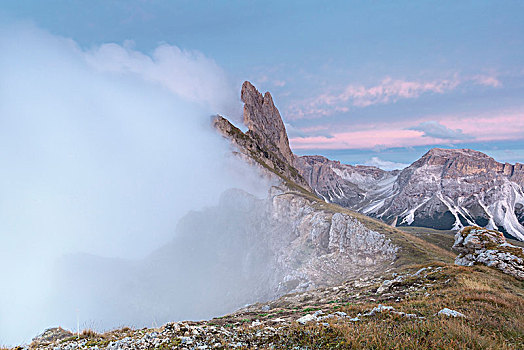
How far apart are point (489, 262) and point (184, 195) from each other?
15263 cm

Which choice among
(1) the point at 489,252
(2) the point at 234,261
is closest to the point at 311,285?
(1) the point at 489,252

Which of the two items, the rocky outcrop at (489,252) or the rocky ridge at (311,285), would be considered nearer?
the rocky ridge at (311,285)

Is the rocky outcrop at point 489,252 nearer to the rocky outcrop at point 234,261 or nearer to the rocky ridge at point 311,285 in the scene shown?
the rocky ridge at point 311,285

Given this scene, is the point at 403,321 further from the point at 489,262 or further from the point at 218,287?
the point at 218,287

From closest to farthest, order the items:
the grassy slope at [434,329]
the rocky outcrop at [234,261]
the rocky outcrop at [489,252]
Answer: the grassy slope at [434,329]
the rocky outcrop at [489,252]
the rocky outcrop at [234,261]

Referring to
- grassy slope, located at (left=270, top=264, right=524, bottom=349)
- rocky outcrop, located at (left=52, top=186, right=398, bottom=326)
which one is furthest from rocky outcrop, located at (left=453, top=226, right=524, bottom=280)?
rocky outcrop, located at (left=52, top=186, right=398, bottom=326)

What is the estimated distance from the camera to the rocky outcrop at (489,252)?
2383 centimetres

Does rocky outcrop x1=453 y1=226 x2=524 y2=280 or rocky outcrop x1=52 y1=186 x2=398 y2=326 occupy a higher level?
rocky outcrop x1=453 y1=226 x2=524 y2=280

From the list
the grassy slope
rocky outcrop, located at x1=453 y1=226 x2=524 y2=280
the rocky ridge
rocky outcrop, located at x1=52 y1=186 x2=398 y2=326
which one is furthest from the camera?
rocky outcrop, located at x1=52 y1=186 x2=398 y2=326

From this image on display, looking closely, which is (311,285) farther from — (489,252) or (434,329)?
(434,329)

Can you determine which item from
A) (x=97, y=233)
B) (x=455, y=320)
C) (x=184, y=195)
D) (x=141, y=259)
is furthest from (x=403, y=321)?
(x=97, y=233)

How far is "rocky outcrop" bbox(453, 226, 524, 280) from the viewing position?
23834mm

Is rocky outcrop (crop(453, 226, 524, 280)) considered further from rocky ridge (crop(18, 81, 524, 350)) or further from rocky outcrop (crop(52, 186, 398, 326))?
rocky outcrop (crop(52, 186, 398, 326))

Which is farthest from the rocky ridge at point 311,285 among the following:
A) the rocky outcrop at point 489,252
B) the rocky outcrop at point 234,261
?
the rocky outcrop at point 489,252
